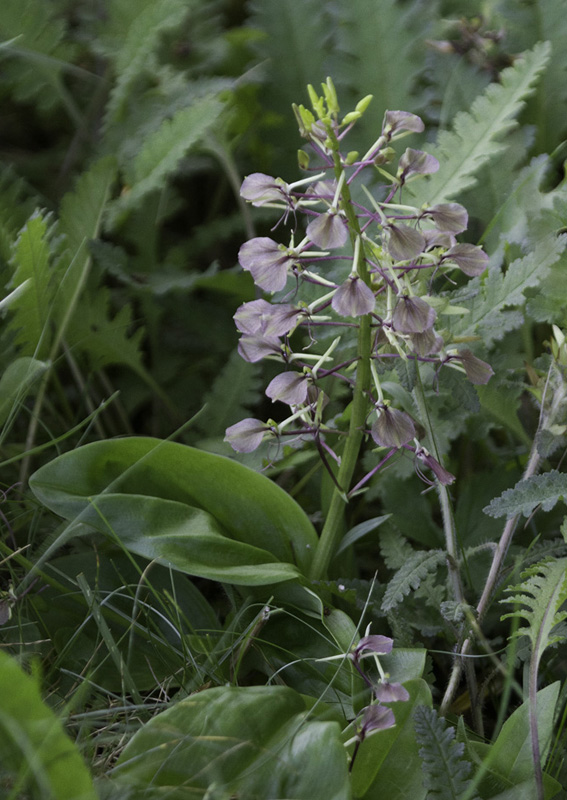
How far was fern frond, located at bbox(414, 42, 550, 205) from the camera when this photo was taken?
31.6 inches

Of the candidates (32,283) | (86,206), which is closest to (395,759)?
(32,283)

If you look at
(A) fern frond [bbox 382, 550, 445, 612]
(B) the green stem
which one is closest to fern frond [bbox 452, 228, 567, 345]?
(B) the green stem

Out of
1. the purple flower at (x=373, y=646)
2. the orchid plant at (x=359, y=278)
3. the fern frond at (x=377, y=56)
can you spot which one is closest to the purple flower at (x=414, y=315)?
the orchid plant at (x=359, y=278)

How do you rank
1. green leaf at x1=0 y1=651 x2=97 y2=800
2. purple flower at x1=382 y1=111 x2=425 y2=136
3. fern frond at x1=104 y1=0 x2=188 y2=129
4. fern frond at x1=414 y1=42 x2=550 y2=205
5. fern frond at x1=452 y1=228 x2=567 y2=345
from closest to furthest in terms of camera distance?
green leaf at x1=0 y1=651 x2=97 y2=800 < purple flower at x1=382 y1=111 x2=425 y2=136 < fern frond at x1=452 y1=228 x2=567 y2=345 < fern frond at x1=414 y1=42 x2=550 y2=205 < fern frond at x1=104 y1=0 x2=188 y2=129

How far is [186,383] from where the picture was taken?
1013 millimetres

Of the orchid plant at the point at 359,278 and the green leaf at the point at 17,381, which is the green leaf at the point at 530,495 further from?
the green leaf at the point at 17,381

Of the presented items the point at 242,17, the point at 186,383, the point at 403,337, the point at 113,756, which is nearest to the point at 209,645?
the point at 113,756

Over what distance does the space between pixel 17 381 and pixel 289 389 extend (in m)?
0.28

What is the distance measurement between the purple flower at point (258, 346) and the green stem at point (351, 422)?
2.7 inches

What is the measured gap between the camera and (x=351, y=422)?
61 cm

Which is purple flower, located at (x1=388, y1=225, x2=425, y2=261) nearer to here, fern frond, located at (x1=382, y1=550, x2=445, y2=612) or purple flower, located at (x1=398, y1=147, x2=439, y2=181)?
purple flower, located at (x1=398, y1=147, x2=439, y2=181)

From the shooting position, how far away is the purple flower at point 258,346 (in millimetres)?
587

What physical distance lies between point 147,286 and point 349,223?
0.42 m

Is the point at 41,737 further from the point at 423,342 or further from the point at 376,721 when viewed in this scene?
the point at 423,342
